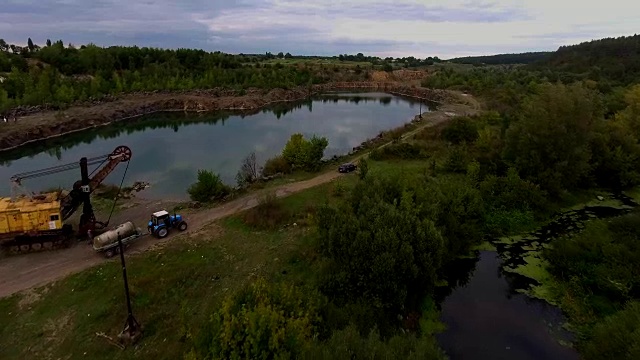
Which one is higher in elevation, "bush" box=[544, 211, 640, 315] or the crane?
the crane

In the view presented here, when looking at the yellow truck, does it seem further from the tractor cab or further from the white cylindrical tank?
the tractor cab

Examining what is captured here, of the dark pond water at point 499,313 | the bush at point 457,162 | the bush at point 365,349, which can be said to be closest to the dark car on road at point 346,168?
the bush at point 457,162

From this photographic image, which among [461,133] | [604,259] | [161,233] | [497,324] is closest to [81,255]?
[161,233]

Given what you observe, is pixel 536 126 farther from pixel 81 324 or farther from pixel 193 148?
pixel 193 148

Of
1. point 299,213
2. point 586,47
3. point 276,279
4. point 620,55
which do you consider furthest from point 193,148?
point 586,47

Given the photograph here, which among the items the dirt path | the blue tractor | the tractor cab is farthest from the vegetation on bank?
the tractor cab

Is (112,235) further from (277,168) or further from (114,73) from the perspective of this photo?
(114,73)
